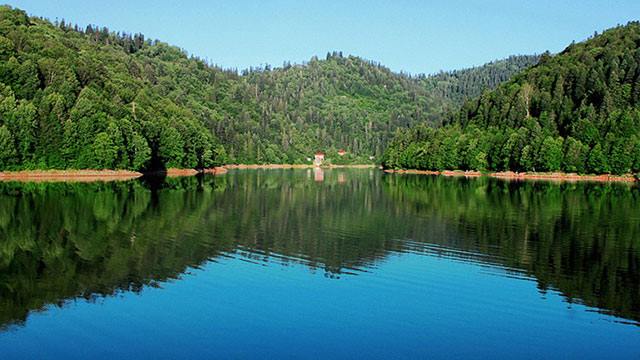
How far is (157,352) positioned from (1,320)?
210 inches

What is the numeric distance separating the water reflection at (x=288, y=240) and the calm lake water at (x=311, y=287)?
0.14 meters

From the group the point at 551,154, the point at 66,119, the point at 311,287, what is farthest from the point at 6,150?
the point at 551,154

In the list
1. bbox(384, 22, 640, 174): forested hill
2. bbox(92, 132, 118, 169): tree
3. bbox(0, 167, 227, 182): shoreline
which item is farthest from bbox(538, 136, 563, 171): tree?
bbox(92, 132, 118, 169): tree

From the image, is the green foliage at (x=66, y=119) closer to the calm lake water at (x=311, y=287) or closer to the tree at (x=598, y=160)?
the calm lake water at (x=311, y=287)

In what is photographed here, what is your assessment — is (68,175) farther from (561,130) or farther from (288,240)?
(561,130)

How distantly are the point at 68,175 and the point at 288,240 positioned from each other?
3215 inches

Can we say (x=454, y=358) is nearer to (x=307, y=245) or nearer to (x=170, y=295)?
(x=170, y=295)

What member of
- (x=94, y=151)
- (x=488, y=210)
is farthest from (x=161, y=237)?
(x=94, y=151)

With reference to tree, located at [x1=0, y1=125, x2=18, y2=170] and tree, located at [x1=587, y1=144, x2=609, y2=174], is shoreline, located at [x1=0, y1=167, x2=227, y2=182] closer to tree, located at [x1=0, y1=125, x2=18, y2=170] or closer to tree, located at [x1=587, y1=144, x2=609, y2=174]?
tree, located at [x1=0, y1=125, x2=18, y2=170]

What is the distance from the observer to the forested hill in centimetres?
13900

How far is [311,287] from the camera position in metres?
23.6

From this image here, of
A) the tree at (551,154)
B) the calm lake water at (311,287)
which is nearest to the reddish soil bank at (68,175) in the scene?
the calm lake water at (311,287)

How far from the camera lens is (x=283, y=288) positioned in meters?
23.3

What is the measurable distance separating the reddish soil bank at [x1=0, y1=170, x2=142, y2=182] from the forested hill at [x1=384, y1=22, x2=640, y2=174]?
300 feet
